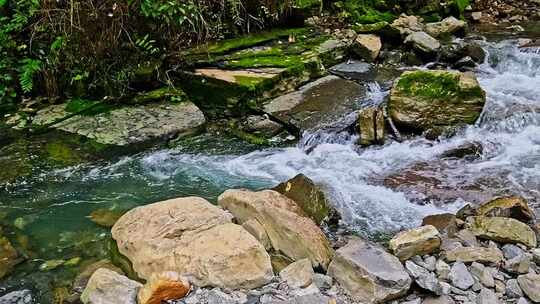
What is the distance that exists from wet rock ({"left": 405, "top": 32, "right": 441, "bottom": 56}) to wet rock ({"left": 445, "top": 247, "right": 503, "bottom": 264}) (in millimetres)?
4455

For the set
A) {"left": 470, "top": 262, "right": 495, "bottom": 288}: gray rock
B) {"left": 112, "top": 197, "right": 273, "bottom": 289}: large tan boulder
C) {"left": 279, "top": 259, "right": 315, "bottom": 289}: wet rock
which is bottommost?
{"left": 470, "top": 262, "right": 495, "bottom": 288}: gray rock

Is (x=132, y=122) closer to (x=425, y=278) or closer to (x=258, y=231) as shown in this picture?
(x=258, y=231)

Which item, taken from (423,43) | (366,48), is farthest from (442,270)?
(423,43)

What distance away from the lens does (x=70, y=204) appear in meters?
4.53

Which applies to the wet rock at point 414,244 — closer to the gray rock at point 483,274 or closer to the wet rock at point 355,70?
the gray rock at point 483,274

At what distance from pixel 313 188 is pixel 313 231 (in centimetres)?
82

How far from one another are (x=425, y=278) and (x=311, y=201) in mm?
1302

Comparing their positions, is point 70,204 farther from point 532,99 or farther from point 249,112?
point 532,99

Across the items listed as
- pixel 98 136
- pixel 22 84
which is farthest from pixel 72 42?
pixel 98 136

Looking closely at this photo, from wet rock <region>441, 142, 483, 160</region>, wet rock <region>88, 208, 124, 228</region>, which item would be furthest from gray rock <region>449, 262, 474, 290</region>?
wet rock <region>88, 208, 124, 228</region>

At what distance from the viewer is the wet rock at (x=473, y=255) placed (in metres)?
3.23

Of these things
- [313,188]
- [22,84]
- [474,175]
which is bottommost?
[474,175]

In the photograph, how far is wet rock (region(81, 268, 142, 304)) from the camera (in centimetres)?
295

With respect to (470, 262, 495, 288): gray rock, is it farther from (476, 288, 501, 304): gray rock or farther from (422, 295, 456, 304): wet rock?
(422, 295, 456, 304): wet rock
